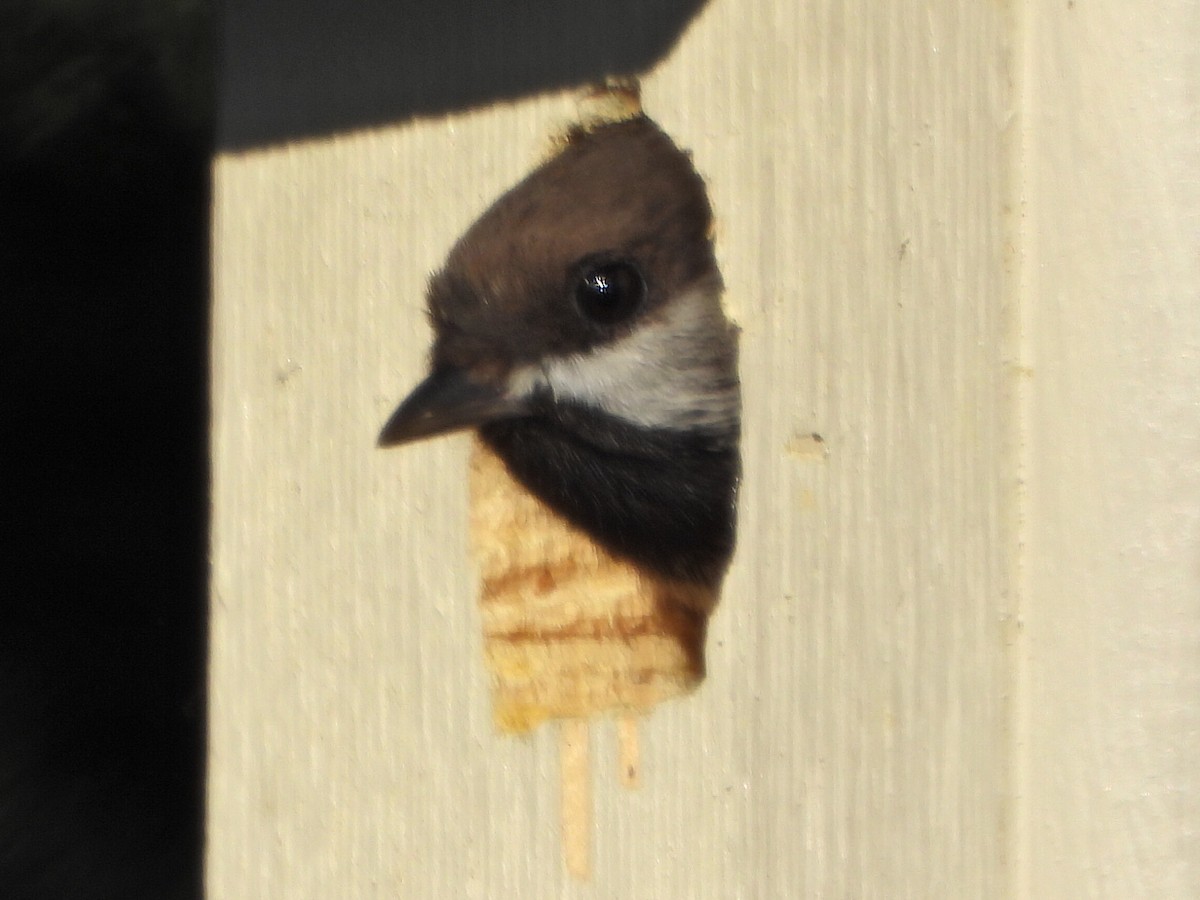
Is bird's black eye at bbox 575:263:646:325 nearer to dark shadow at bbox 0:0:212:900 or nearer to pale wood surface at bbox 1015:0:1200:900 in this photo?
pale wood surface at bbox 1015:0:1200:900

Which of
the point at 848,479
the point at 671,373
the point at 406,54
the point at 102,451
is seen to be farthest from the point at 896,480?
the point at 102,451

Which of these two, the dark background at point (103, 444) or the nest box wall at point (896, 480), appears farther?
the dark background at point (103, 444)

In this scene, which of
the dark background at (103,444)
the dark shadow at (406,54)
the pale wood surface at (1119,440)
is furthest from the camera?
the dark background at (103,444)

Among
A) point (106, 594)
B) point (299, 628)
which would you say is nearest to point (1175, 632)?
point (299, 628)

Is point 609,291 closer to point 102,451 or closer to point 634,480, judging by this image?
point 634,480

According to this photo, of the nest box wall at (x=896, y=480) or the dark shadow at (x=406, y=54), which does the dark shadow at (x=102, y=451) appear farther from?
the nest box wall at (x=896, y=480)

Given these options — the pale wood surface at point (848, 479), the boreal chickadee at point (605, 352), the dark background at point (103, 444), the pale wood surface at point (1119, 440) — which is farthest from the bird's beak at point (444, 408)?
the dark background at point (103, 444)
